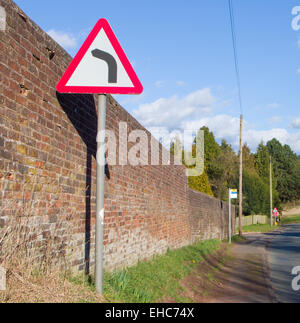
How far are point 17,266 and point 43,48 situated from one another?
243cm

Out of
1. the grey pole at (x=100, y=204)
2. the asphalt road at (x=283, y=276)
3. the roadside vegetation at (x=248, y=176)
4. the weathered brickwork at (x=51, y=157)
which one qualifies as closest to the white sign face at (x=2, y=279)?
the weathered brickwork at (x=51, y=157)

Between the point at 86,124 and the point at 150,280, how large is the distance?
3.00 metres

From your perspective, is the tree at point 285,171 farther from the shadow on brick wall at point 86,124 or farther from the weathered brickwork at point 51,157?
the shadow on brick wall at point 86,124

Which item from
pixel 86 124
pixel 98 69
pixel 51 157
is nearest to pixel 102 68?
pixel 98 69

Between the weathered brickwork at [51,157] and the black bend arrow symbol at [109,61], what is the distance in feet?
2.56

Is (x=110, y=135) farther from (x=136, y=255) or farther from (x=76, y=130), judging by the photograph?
(x=136, y=255)

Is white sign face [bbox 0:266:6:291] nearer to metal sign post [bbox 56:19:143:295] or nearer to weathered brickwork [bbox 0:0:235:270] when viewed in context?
weathered brickwork [bbox 0:0:235:270]

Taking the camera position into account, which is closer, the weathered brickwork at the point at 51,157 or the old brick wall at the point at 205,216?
the weathered brickwork at the point at 51,157

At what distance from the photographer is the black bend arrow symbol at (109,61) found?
13.0ft

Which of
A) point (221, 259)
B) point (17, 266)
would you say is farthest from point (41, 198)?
point (221, 259)

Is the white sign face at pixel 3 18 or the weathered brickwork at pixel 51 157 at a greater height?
the white sign face at pixel 3 18

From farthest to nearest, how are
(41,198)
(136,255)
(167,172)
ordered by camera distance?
(167,172) → (136,255) → (41,198)

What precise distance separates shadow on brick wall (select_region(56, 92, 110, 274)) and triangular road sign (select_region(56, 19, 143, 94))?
112cm

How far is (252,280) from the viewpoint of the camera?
380 inches
